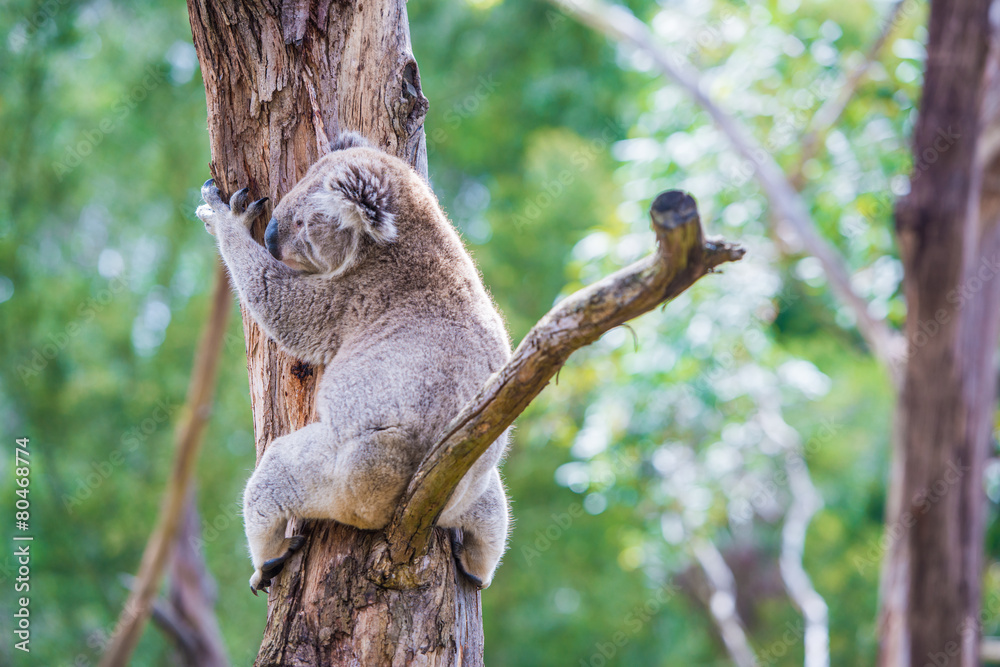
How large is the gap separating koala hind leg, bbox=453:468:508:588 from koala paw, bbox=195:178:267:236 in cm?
105

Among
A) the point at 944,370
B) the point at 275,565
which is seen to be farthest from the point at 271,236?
the point at 944,370

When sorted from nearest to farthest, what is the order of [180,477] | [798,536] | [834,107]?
[180,477]
[834,107]
[798,536]

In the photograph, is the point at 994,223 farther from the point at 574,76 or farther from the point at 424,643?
the point at 574,76

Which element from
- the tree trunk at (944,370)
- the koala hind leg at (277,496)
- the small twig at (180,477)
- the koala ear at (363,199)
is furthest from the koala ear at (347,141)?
the tree trunk at (944,370)

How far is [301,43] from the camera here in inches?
98.0

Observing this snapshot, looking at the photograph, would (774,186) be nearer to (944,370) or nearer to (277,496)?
(944,370)

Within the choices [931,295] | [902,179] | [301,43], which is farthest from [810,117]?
[301,43]

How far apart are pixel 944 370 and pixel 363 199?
3355 millimetres

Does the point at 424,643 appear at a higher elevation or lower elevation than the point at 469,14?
lower

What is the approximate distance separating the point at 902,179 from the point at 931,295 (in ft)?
4.87

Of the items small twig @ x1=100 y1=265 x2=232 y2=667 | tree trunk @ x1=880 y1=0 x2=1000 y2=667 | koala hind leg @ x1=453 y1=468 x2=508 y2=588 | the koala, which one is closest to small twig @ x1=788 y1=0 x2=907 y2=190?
tree trunk @ x1=880 y1=0 x2=1000 y2=667

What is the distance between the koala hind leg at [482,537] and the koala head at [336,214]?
0.79 metres

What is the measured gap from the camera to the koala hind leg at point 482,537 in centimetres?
239

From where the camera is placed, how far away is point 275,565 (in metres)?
2.29
